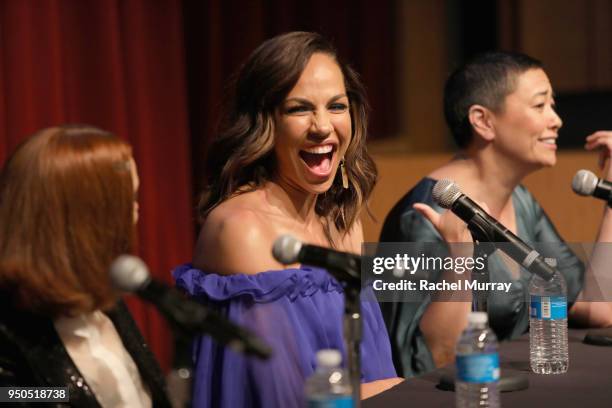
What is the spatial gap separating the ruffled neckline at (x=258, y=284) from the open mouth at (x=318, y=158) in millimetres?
264

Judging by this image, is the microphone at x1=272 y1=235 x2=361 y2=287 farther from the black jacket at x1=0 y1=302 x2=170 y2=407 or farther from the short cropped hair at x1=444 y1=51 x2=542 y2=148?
the short cropped hair at x1=444 y1=51 x2=542 y2=148

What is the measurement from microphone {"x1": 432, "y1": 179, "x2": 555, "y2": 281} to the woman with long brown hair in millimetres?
664

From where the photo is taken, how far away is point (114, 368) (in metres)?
1.77

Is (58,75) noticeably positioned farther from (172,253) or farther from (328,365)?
(328,365)

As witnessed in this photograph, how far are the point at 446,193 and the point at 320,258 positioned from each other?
617 millimetres

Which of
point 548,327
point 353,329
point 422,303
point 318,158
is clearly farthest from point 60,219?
point 422,303

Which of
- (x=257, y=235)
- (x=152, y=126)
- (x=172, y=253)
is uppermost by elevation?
(x=152, y=126)

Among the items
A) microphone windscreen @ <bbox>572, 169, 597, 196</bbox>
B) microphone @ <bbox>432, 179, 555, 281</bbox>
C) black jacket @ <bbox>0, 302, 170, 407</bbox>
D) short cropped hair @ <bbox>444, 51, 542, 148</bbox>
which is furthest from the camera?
short cropped hair @ <bbox>444, 51, 542, 148</bbox>

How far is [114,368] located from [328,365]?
472 mm

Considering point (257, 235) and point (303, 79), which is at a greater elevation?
point (303, 79)

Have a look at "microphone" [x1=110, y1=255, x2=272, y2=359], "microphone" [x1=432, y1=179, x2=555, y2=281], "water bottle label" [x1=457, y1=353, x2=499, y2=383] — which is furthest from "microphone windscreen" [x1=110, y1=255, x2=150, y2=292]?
"microphone" [x1=432, y1=179, x2=555, y2=281]

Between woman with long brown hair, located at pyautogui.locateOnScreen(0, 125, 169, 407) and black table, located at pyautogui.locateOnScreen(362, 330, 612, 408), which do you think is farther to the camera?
black table, located at pyautogui.locateOnScreen(362, 330, 612, 408)

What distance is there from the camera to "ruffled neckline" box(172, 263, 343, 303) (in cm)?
222

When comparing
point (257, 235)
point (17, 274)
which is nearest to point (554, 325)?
point (257, 235)
